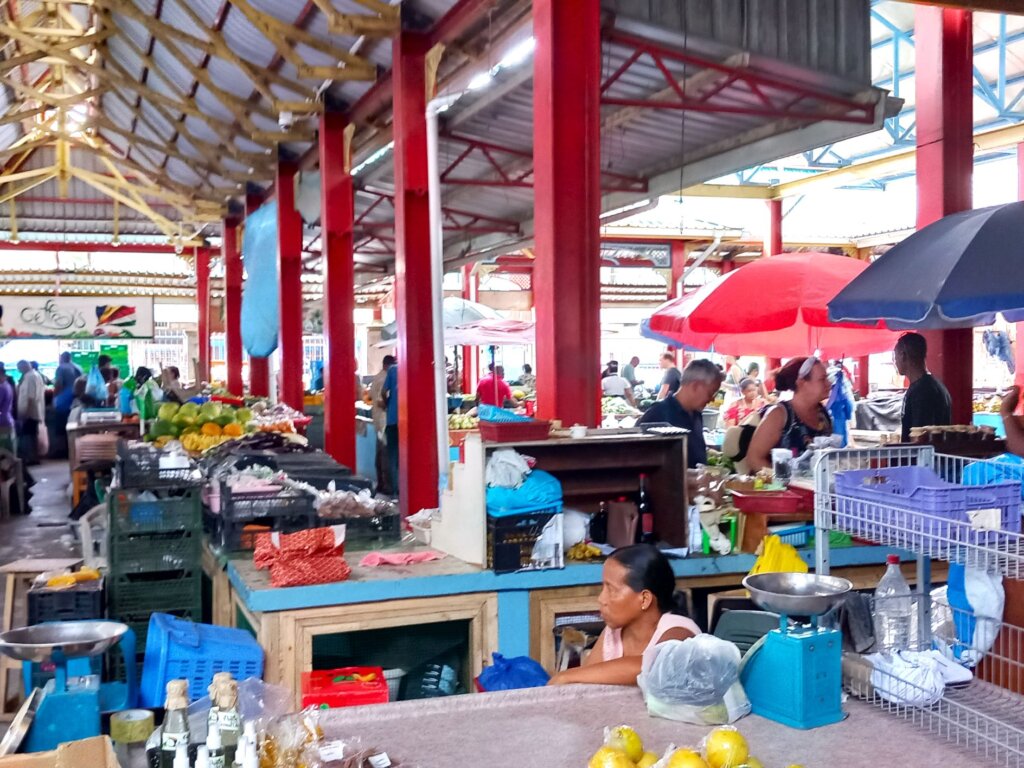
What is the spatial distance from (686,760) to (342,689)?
1348 millimetres

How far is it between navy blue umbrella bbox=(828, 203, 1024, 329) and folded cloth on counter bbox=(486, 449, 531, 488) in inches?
55.5

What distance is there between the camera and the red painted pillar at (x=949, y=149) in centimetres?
627

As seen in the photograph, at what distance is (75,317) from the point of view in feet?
53.5

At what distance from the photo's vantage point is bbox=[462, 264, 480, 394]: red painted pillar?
20.1 meters

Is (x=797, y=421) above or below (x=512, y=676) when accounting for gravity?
above

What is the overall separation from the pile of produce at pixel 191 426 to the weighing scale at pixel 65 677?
4065mm

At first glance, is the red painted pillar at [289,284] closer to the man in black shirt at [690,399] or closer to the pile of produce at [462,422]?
the pile of produce at [462,422]

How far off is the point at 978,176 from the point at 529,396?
26.6 feet

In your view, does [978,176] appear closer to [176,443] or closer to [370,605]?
[176,443]

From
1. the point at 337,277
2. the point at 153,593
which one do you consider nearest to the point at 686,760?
the point at 153,593

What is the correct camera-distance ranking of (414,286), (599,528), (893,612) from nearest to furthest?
(893,612) → (599,528) → (414,286)

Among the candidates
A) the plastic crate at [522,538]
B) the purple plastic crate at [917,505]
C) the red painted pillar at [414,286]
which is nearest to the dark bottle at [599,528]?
the plastic crate at [522,538]

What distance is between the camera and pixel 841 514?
2.49 meters

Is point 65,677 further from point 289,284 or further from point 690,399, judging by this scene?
point 289,284
